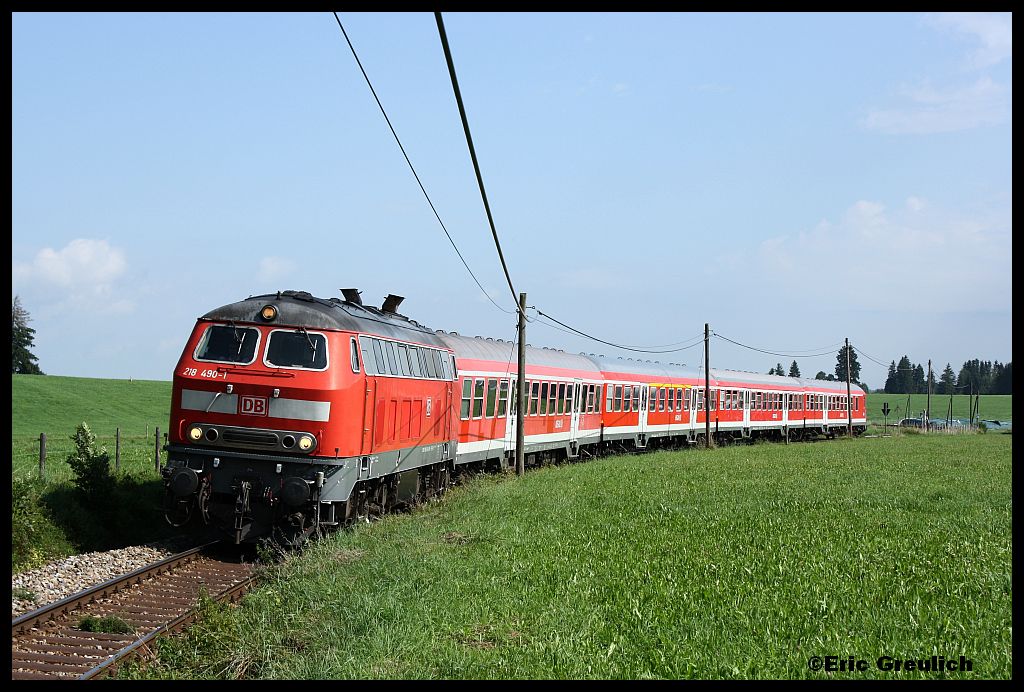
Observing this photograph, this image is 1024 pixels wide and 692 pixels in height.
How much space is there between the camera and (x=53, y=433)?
2076 inches

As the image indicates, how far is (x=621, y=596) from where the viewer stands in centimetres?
1116

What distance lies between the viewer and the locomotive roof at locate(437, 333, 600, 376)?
A: 2566 centimetres

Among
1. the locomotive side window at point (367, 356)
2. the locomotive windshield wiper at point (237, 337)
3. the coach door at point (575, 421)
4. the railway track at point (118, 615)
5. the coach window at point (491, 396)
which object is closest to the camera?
the railway track at point (118, 615)

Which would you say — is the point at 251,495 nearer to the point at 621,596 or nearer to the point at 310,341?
the point at 310,341

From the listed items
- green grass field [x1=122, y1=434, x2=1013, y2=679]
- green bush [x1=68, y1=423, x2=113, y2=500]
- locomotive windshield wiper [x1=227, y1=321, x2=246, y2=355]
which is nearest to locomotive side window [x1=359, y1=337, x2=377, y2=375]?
locomotive windshield wiper [x1=227, y1=321, x2=246, y2=355]

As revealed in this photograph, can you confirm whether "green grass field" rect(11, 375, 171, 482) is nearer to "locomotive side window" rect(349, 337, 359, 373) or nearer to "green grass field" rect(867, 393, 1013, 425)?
"locomotive side window" rect(349, 337, 359, 373)

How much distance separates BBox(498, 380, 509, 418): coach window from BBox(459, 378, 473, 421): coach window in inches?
123

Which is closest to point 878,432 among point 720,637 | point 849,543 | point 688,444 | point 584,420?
point 688,444

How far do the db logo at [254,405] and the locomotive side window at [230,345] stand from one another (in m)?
0.54

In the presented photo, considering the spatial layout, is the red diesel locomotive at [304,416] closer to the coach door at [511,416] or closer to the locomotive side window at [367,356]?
the locomotive side window at [367,356]

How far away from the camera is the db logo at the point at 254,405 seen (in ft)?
48.2

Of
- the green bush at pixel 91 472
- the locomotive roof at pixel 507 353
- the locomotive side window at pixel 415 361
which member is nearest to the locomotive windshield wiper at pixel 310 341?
the locomotive side window at pixel 415 361

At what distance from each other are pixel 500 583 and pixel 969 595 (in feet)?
16.9
